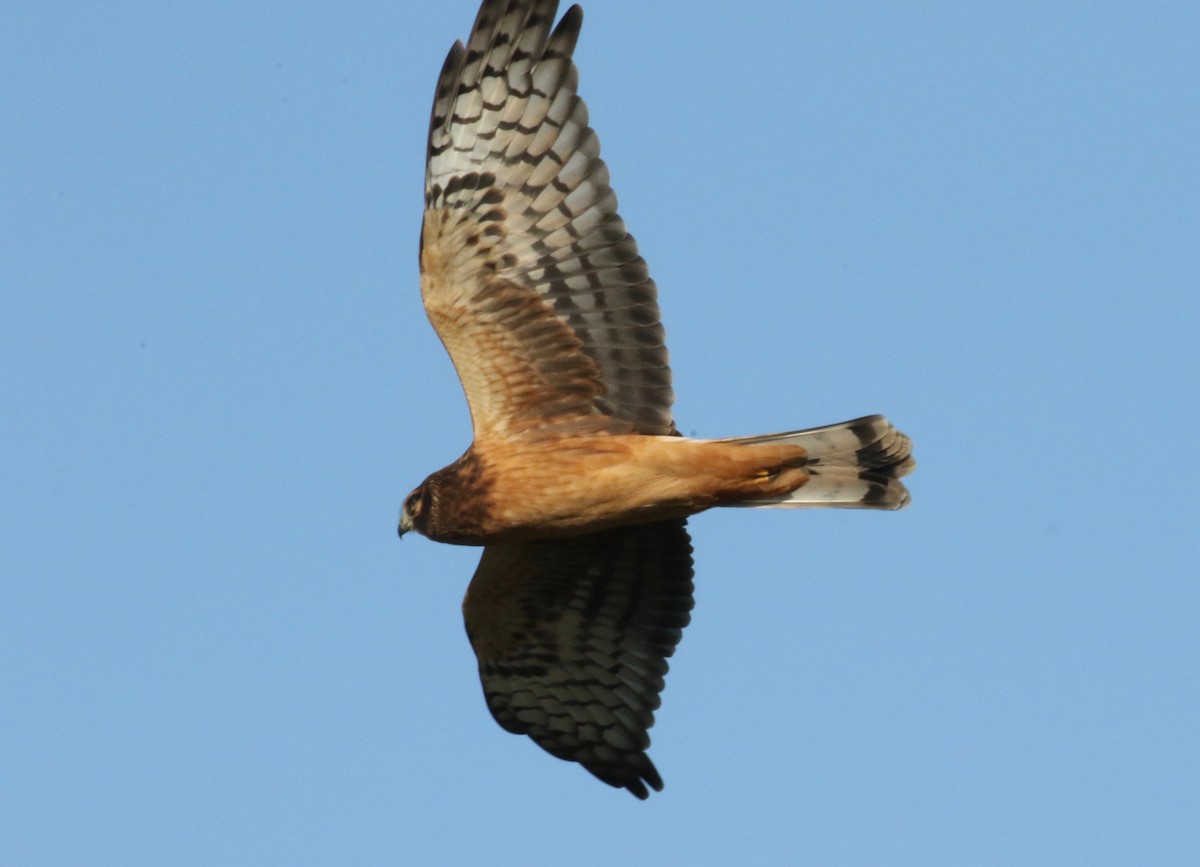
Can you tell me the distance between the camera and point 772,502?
10125 millimetres

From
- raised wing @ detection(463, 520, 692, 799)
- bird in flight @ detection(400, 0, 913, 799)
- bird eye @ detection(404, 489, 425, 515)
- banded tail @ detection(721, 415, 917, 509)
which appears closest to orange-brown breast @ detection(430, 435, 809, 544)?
bird in flight @ detection(400, 0, 913, 799)

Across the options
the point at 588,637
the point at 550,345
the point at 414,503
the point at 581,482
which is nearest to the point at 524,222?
the point at 550,345

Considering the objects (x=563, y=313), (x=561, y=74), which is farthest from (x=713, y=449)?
(x=561, y=74)

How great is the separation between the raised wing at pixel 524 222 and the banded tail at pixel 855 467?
89 centimetres

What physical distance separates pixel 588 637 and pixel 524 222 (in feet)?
9.41

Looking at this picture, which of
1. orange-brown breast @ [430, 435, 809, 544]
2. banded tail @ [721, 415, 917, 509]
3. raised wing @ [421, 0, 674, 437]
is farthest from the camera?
banded tail @ [721, 415, 917, 509]

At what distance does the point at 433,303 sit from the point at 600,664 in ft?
9.30

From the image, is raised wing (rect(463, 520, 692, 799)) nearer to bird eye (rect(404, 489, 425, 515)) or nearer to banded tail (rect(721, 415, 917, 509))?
bird eye (rect(404, 489, 425, 515))

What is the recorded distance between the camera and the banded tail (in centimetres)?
1022

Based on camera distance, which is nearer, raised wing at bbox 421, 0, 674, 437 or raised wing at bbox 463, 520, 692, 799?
raised wing at bbox 421, 0, 674, 437

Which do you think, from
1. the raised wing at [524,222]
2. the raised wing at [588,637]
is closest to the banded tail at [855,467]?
the raised wing at [524,222]

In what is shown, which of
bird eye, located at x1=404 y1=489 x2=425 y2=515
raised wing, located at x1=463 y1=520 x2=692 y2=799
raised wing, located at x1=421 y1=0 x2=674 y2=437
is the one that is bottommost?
raised wing, located at x1=463 y1=520 x2=692 y2=799

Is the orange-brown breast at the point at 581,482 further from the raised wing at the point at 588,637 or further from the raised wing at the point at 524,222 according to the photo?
the raised wing at the point at 588,637

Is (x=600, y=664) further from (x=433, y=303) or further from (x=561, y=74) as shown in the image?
(x=561, y=74)
